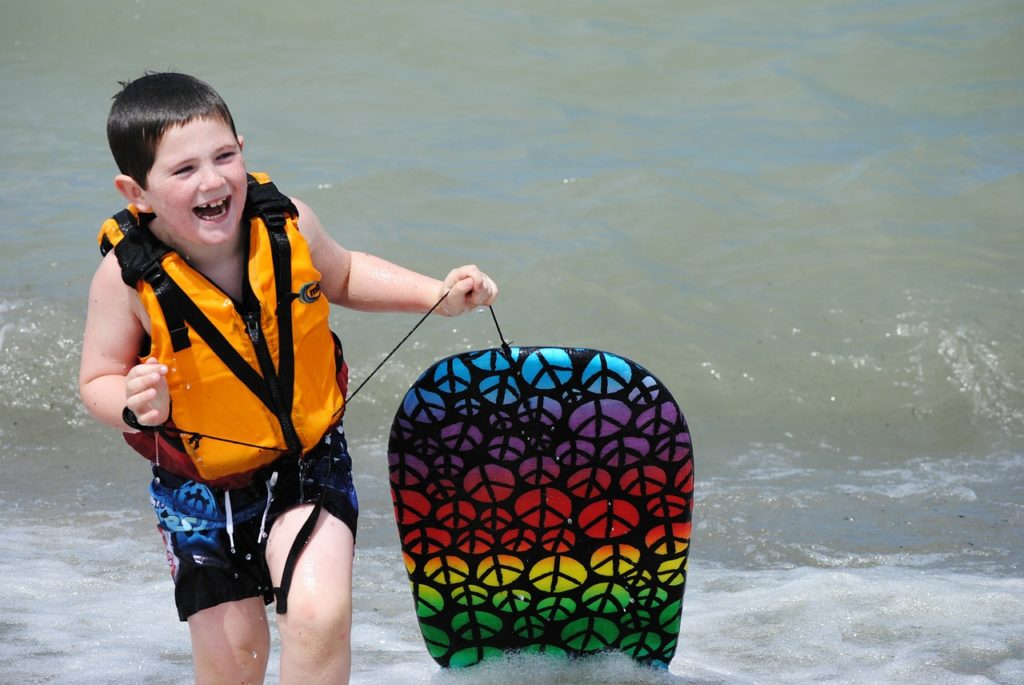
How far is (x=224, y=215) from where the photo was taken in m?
2.71

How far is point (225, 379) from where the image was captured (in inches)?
109

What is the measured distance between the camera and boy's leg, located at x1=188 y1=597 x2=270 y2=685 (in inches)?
110

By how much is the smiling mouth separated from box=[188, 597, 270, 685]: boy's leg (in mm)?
846

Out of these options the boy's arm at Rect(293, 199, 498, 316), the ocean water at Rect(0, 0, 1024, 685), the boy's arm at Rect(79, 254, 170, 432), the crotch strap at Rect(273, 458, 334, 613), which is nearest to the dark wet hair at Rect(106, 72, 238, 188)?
the boy's arm at Rect(79, 254, 170, 432)

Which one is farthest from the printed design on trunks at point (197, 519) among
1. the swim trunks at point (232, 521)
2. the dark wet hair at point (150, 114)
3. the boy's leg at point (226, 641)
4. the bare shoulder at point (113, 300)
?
the dark wet hair at point (150, 114)

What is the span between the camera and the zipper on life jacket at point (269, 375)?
278 cm

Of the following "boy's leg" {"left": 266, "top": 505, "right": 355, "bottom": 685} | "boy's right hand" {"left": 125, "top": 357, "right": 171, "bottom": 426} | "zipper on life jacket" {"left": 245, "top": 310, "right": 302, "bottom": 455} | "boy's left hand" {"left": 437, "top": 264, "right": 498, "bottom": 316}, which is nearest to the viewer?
"boy's right hand" {"left": 125, "top": 357, "right": 171, "bottom": 426}

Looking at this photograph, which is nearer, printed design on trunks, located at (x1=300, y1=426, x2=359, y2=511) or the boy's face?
the boy's face

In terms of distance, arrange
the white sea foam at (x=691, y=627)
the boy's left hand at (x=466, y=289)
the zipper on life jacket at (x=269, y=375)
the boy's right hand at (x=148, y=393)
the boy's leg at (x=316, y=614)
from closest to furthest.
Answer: the boy's right hand at (x=148, y=393)
the boy's leg at (x=316, y=614)
the zipper on life jacket at (x=269, y=375)
the boy's left hand at (x=466, y=289)
the white sea foam at (x=691, y=627)

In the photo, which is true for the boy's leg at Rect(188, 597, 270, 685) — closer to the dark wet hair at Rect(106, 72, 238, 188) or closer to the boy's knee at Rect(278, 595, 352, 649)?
the boy's knee at Rect(278, 595, 352, 649)

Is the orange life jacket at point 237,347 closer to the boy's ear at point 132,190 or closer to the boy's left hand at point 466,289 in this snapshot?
the boy's ear at point 132,190

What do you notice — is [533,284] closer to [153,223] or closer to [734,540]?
Result: [734,540]

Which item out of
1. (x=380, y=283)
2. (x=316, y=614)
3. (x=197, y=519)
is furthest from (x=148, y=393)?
(x=380, y=283)

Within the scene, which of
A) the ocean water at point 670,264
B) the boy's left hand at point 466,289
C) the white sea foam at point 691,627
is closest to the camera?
the boy's left hand at point 466,289
